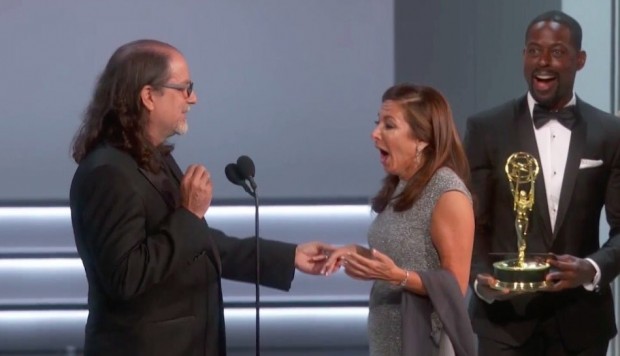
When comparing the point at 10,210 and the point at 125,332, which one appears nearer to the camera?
the point at 125,332

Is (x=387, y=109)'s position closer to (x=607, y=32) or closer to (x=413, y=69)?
(x=607, y=32)

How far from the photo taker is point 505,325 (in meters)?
3.41

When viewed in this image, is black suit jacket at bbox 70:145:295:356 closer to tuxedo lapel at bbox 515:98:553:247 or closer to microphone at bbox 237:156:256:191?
microphone at bbox 237:156:256:191

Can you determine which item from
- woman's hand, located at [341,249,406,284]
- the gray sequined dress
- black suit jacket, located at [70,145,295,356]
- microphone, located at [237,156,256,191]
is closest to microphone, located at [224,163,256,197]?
microphone, located at [237,156,256,191]

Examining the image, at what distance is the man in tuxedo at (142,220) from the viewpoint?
2.61 metres

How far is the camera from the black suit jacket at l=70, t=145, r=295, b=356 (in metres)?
2.60

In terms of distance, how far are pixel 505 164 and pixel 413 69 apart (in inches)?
91.8

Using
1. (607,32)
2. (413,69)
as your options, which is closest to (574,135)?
(607,32)

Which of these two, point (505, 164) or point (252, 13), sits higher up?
point (252, 13)

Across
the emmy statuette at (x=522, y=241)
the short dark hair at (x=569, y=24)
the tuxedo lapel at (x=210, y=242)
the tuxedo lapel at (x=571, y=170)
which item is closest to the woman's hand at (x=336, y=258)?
the tuxedo lapel at (x=210, y=242)

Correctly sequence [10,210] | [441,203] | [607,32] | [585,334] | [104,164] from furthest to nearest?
1. [10,210]
2. [607,32]
3. [585,334]
4. [441,203]
5. [104,164]

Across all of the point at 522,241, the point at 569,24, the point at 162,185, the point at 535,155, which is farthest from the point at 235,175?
the point at 569,24

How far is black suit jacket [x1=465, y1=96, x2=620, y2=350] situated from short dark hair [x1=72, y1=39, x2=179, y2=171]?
108 centimetres

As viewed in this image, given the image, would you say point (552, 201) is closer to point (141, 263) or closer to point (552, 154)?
point (552, 154)
